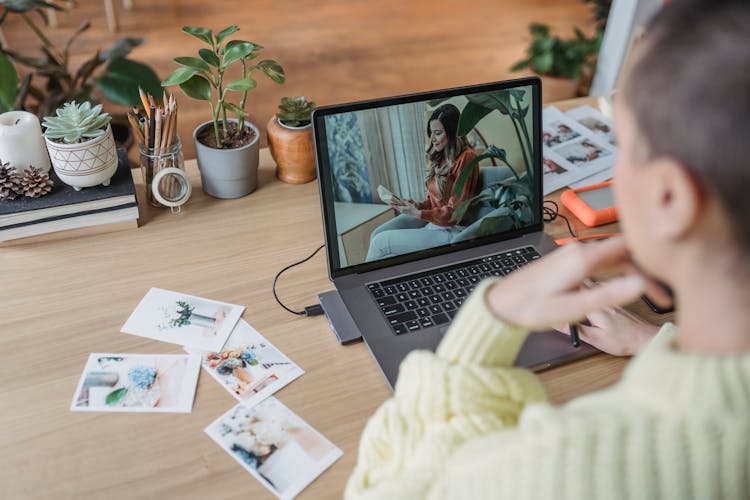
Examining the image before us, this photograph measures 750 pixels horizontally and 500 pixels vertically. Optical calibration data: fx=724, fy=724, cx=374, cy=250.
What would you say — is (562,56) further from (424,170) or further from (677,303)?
(677,303)

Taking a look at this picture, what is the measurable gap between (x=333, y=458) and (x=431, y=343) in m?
0.24

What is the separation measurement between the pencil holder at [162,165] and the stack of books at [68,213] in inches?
1.7

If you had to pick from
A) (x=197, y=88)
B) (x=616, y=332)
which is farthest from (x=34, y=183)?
(x=616, y=332)

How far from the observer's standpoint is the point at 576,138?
1658 mm

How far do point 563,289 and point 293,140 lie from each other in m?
0.81

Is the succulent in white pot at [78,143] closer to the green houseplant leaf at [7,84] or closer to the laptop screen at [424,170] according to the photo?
the laptop screen at [424,170]

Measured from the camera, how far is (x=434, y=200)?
1195 millimetres

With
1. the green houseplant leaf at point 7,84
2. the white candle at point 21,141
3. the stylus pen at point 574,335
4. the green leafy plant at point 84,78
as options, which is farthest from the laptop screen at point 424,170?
the green houseplant leaf at point 7,84

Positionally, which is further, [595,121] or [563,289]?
[595,121]

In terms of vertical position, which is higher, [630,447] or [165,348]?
[630,447]

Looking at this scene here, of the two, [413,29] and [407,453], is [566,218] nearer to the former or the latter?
[407,453]

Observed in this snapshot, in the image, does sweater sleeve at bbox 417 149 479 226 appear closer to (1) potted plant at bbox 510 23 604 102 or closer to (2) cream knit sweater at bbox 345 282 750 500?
(2) cream knit sweater at bbox 345 282 750 500

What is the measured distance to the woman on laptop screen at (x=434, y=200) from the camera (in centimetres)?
117

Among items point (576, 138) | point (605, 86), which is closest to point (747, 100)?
point (576, 138)
